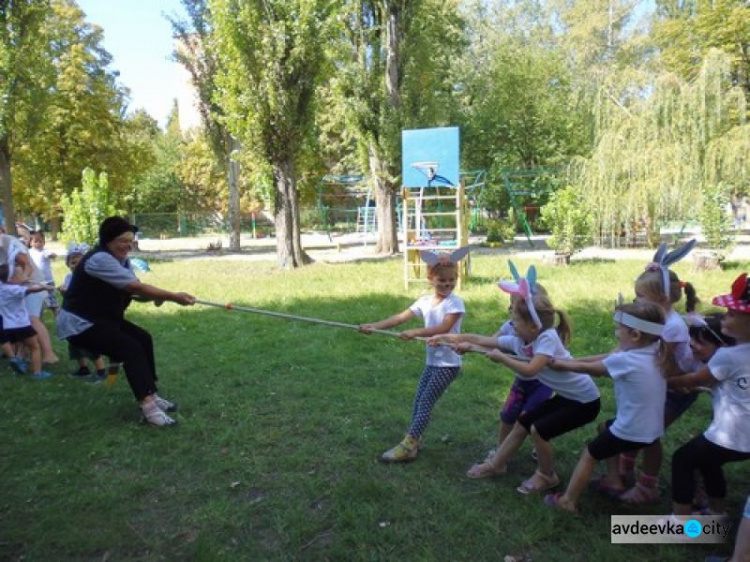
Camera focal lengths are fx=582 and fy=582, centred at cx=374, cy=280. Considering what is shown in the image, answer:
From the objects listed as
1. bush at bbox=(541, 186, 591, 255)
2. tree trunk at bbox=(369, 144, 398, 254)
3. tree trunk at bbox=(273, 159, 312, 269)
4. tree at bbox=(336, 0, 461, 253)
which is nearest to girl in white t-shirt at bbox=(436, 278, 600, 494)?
bush at bbox=(541, 186, 591, 255)

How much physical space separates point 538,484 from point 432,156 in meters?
8.71

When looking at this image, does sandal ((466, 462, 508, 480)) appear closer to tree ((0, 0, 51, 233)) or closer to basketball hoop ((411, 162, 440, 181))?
basketball hoop ((411, 162, 440, 181))

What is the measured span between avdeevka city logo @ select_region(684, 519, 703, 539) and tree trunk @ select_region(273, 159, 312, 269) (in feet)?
43.8

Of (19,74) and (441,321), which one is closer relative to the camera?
(441,321)

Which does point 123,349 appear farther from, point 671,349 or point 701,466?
point 701,466

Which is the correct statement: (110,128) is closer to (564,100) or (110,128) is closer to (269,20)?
(269,20)

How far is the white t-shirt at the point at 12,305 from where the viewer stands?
19.4 ft

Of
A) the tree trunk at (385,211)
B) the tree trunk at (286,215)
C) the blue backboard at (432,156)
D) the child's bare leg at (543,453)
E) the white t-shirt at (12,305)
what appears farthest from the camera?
the tree trunk at (385,211)

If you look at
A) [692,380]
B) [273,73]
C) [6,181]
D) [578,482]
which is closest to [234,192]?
[6,181]

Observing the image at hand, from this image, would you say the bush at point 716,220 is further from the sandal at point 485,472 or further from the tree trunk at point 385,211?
the sandal at point 485,472

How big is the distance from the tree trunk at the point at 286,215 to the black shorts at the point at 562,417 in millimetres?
12730

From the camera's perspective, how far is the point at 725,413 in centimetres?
288

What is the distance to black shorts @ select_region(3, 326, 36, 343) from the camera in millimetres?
5969

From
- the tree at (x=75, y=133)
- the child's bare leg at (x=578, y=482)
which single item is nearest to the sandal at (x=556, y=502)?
the child's bare leg at (x=578, y=482)
